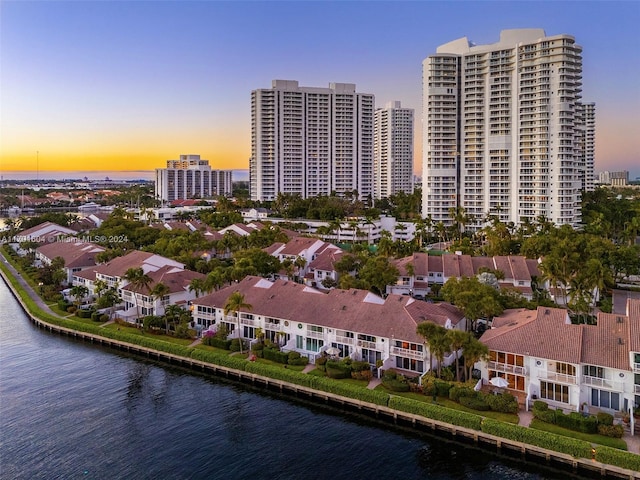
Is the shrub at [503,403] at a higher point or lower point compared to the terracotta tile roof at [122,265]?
lower

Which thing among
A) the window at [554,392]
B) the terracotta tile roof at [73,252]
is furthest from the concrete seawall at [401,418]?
the terracotta tile roof at [73,252]

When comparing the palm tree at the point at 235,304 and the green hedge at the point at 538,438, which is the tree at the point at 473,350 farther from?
the palm tree at the point at 235,304

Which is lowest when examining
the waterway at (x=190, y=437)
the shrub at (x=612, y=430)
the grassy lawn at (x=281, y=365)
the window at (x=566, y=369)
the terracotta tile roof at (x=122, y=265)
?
the waterway at (x=190, y=437)

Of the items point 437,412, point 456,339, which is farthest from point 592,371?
point 437,412

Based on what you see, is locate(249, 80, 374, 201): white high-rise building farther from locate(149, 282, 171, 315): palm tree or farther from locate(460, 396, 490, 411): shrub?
locate(460, 396, 490, 411): shrub

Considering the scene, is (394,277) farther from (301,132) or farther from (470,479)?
(301,132)

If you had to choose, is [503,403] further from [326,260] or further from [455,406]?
[326,260]
